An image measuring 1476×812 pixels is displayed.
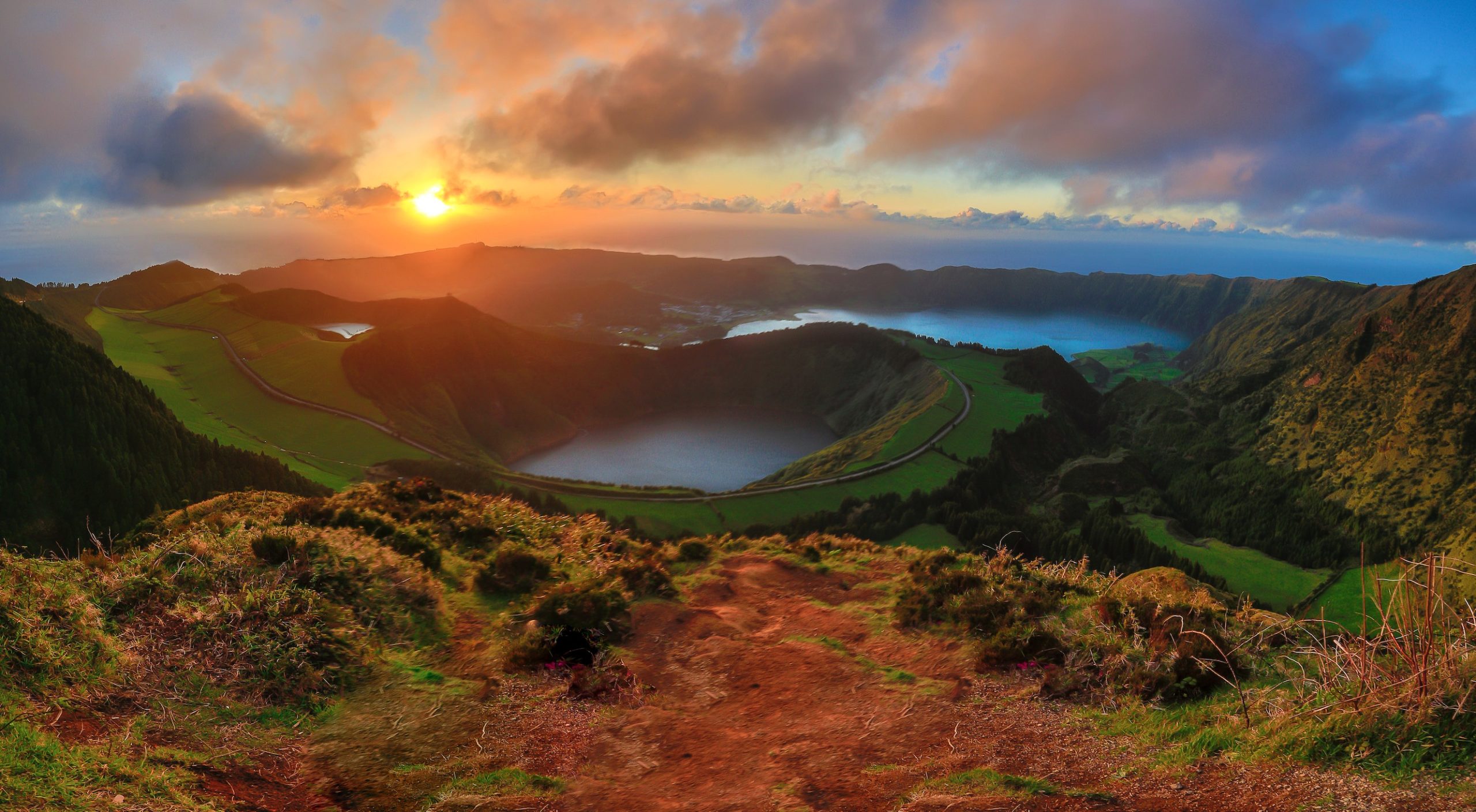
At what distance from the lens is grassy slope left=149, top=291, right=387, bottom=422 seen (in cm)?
10000

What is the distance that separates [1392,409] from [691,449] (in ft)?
390

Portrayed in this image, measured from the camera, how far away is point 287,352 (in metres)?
112

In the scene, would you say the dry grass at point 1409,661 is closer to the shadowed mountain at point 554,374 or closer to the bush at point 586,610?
the bush at point 586,610

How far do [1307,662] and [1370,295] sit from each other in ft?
803

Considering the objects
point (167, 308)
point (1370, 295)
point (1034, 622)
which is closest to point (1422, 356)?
point (1370, 295)

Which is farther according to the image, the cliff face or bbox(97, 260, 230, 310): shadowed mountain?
bbox(97, 260, 230, 310): shadowed mountain

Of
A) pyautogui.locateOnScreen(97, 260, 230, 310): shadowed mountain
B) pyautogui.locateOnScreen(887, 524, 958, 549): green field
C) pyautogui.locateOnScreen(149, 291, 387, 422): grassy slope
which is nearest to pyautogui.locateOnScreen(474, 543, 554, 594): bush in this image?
pyautogui.locateOnScreen(887, 524, 958, 549): green field

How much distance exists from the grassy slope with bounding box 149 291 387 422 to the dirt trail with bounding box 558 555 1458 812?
10309 centimetres

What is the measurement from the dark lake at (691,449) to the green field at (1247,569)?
2328 inches

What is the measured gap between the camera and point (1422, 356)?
106312 millimetres

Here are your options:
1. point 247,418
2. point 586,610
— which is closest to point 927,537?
point 586,610

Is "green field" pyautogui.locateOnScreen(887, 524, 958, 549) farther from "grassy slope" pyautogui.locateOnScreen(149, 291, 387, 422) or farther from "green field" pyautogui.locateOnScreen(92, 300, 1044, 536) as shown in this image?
"grassy slope" pyautogui.locateOnScreen(149, 291, 387, 422)

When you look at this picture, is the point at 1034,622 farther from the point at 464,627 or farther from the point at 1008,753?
the point at 464,627

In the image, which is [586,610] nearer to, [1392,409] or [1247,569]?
[1247,569]
